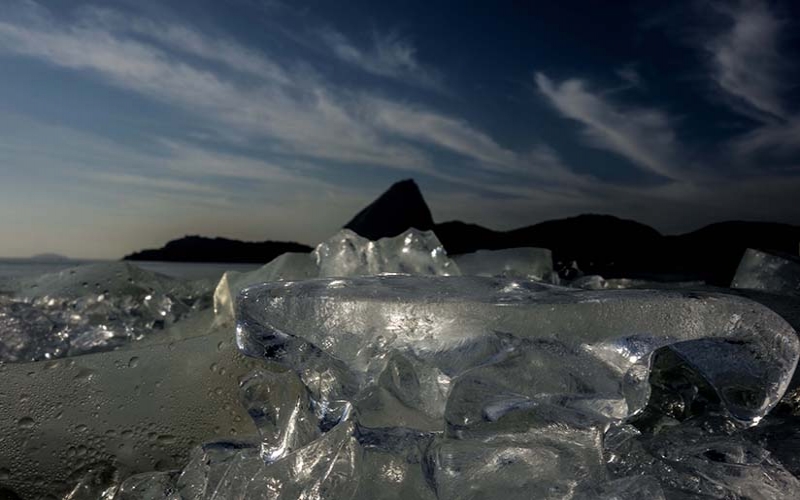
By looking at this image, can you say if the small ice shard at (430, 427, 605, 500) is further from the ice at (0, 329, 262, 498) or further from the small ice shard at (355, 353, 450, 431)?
the ice at (0, 329, 262, 498)

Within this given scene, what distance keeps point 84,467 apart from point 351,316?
618mm

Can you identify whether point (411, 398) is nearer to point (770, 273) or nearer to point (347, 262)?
point (347, 262)

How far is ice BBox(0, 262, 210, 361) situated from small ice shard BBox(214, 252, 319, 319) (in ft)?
1.00

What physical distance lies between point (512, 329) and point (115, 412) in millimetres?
759

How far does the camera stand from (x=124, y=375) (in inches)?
48.4

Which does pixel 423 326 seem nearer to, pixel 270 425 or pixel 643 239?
pixel 270 425

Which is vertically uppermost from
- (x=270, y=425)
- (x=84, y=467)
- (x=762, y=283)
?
(x=762, y=283)

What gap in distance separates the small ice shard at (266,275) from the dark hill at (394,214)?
10.8 ft

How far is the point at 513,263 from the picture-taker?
91.1 inches

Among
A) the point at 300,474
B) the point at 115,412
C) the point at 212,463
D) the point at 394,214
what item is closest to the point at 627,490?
the point at 300,474

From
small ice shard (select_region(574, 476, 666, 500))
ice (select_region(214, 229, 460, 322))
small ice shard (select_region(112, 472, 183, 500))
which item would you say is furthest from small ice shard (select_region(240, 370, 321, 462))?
ice (select_region(214, 229, 460, 322))

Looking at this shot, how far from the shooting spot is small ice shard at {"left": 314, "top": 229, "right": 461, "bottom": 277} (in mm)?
1733

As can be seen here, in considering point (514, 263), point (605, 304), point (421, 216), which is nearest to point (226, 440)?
point (605, 304)

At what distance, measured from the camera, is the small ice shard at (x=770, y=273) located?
1.94m
